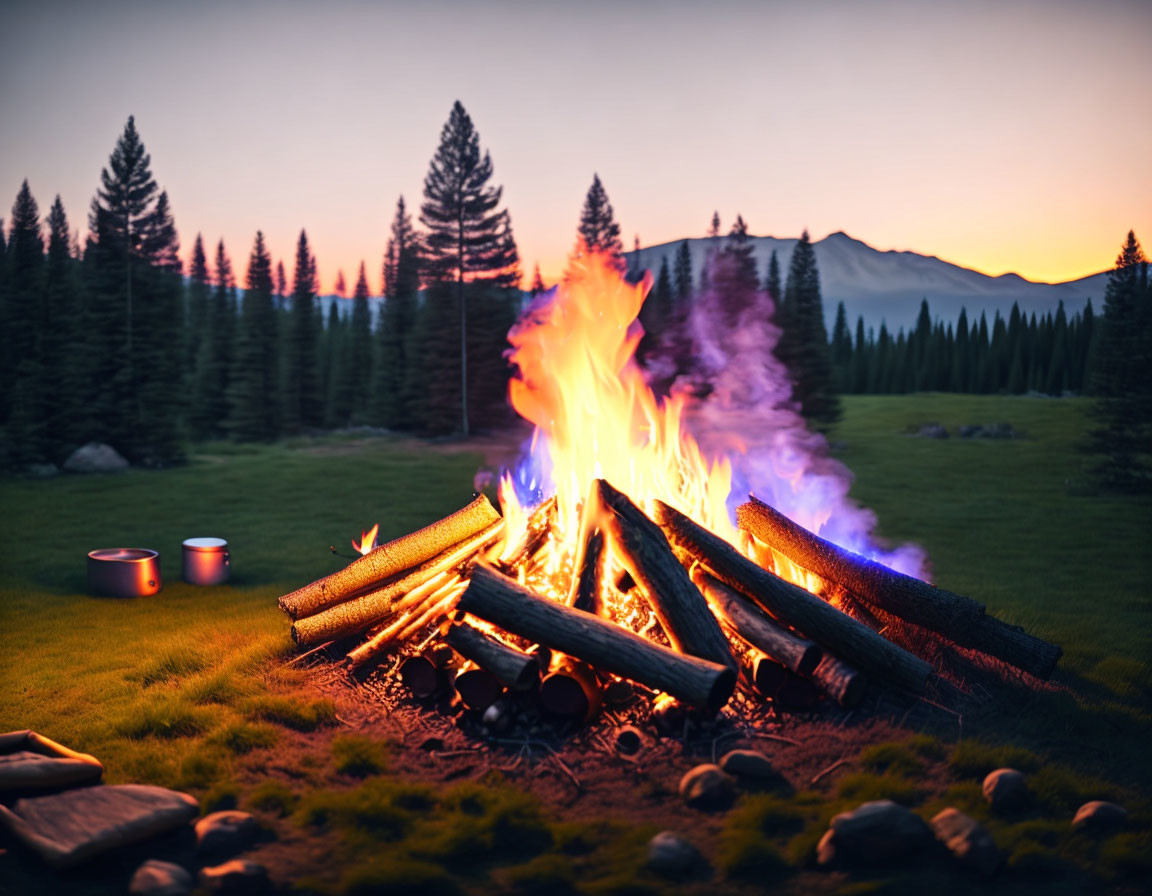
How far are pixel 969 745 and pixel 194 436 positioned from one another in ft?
148

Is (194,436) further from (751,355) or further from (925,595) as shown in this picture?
(925,595)

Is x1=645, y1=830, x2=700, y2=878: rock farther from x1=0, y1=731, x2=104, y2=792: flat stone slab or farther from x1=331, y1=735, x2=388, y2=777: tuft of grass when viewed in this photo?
x1=0, y1=731, x2=104, y2=792: flat stone slab

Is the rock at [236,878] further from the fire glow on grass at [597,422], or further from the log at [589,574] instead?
the fire glow on grass at [597,422]

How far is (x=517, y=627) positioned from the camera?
5691mm

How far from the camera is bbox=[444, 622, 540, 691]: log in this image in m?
5.41

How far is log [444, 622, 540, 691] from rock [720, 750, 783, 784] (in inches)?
56.3

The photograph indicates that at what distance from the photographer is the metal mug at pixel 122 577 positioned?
367 inches

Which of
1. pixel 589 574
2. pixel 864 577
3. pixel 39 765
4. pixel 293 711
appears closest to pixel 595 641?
pixel 589 574

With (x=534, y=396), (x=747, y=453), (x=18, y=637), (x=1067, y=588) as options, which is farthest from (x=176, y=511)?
(x=747, y=453)

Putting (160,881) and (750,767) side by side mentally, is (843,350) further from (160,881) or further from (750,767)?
(160,881)

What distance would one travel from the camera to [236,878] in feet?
12.4

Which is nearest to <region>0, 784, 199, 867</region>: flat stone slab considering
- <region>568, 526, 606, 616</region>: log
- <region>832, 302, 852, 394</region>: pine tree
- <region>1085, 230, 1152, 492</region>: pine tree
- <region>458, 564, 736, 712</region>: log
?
<region>458, 564, 736, 712</region>: log

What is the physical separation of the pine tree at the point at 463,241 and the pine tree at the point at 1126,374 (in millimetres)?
24582

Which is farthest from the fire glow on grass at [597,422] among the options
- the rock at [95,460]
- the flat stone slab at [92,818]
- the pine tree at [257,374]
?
the pine tree at [257,374]
